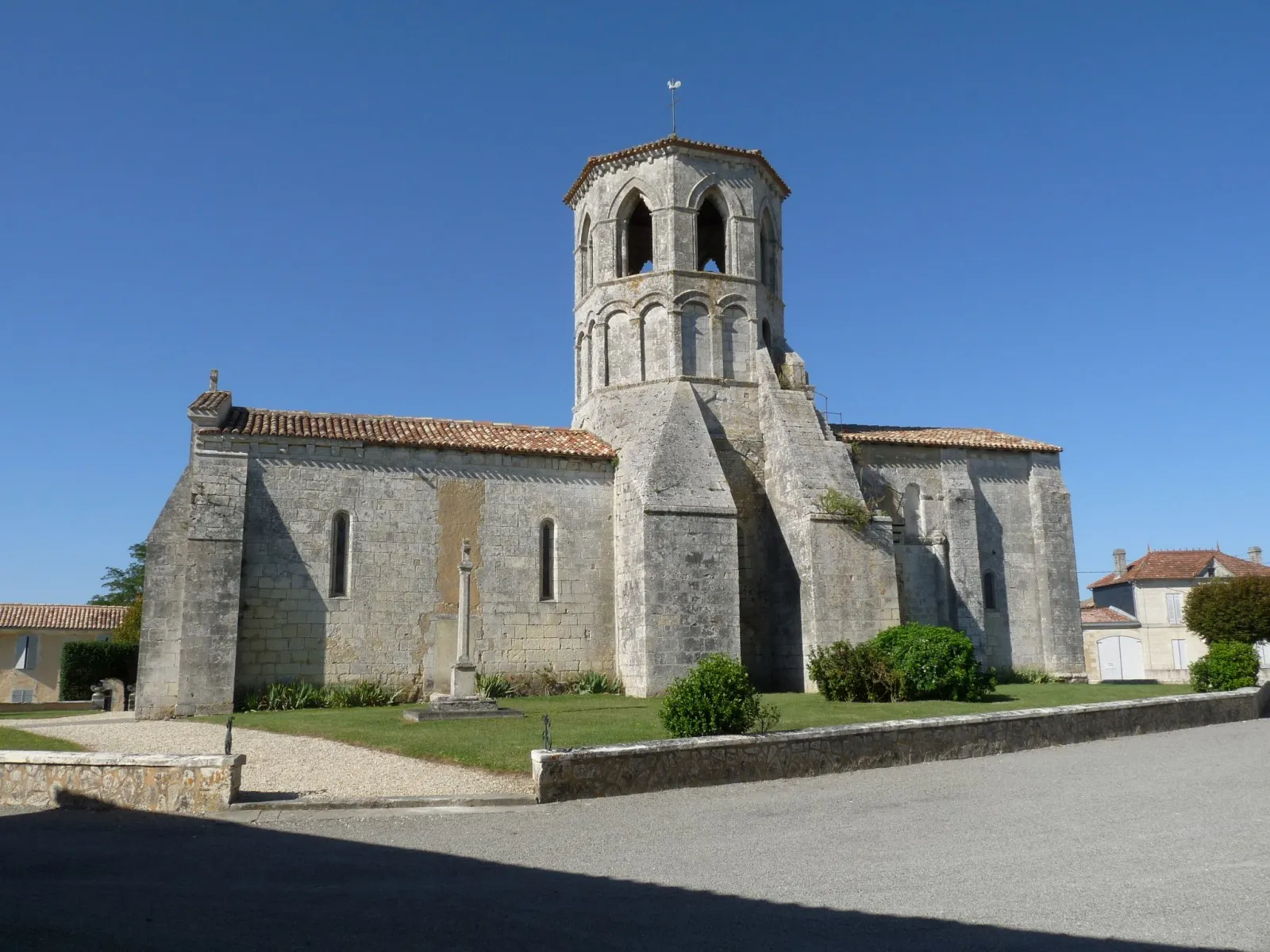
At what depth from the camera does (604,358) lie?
2350cm

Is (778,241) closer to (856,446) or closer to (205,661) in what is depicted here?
(856,446)

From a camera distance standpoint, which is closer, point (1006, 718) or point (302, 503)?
point (1006, 718)

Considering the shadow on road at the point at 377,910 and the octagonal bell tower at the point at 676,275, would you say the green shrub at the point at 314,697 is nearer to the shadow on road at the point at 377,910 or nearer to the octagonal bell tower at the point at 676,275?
the octagonal bell tower at the point at 676,275

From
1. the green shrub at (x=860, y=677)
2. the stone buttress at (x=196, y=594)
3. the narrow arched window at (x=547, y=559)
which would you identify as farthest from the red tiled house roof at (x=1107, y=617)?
the stone buttress at (x=196, y=594)

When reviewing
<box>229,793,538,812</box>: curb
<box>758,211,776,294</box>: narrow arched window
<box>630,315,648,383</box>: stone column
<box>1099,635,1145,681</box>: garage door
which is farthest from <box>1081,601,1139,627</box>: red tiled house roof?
<box>229,793,538,812</box>: curb

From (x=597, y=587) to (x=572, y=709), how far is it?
484 cm

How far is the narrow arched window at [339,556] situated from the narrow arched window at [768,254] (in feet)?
40.6

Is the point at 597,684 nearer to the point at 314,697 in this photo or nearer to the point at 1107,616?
the point at 314,697

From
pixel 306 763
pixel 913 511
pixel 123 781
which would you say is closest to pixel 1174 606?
pixel 913 511

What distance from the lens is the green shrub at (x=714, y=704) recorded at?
10375 millimetres

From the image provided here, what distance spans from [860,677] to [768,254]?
1217 cm

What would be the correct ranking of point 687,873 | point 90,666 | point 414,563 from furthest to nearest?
point 90,666
point 414,563
point 687,873

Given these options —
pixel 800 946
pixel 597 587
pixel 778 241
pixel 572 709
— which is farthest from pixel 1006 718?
pixel 778 241

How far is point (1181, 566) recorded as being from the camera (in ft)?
133
